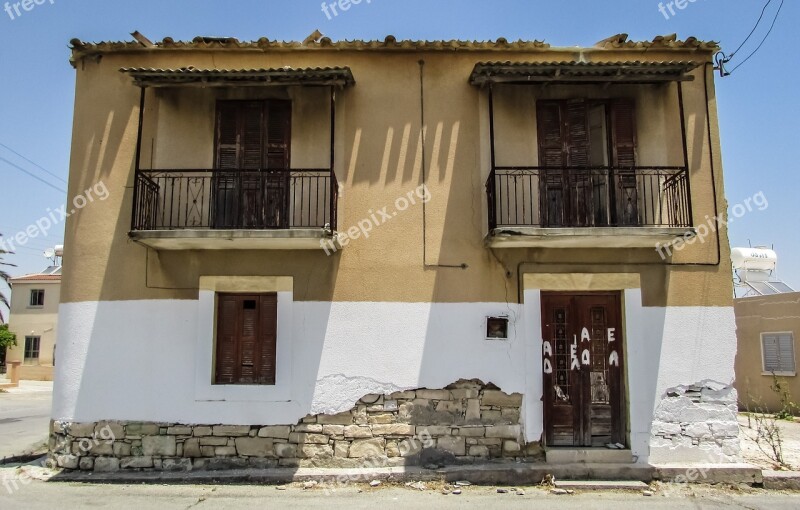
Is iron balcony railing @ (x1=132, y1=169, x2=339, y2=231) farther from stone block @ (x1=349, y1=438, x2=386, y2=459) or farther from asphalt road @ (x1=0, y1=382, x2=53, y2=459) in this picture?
asphalt road @ (x1=0, y1=382, x2=53, y2=459)

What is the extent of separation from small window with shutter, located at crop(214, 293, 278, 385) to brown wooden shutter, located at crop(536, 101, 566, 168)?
5.02m

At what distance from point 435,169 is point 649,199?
3.57 m

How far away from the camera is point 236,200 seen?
946 cm

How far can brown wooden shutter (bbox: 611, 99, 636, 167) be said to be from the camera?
9.48 meters

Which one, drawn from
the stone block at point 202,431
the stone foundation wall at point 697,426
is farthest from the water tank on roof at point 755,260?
the stone block at point 202,431

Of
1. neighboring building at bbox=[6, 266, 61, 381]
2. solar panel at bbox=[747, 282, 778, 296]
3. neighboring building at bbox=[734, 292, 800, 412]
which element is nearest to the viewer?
neighboring building at bbox=[734, 292, 800, 412]

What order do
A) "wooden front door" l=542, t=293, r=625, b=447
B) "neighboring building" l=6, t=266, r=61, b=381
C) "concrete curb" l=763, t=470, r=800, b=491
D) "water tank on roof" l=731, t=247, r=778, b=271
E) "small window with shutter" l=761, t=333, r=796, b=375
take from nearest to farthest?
"concrete curb" l=763, t=470, r=800, b=491 < "wooden front door" l=542, t=293, r=625, b=447 < "small window with shutter" l=761, t=333, r=796, b=375 < "water tank on roof" l=731, t=247, r=778, b=271 < "neighboring building" l=6, t=266, r=61, b=381

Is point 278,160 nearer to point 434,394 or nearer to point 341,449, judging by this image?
point 434,394

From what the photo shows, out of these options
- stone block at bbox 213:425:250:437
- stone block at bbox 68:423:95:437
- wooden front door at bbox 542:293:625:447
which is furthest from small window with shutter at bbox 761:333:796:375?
stone block at bbox 68:423:95:437

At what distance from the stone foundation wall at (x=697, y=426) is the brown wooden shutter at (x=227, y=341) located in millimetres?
6679

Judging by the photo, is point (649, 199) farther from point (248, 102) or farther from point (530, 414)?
point (248, 102)

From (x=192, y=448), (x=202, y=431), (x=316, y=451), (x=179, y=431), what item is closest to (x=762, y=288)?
(x=316, y=451)

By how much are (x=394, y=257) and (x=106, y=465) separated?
18.0ft

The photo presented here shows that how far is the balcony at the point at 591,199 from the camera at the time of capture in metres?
9.16
